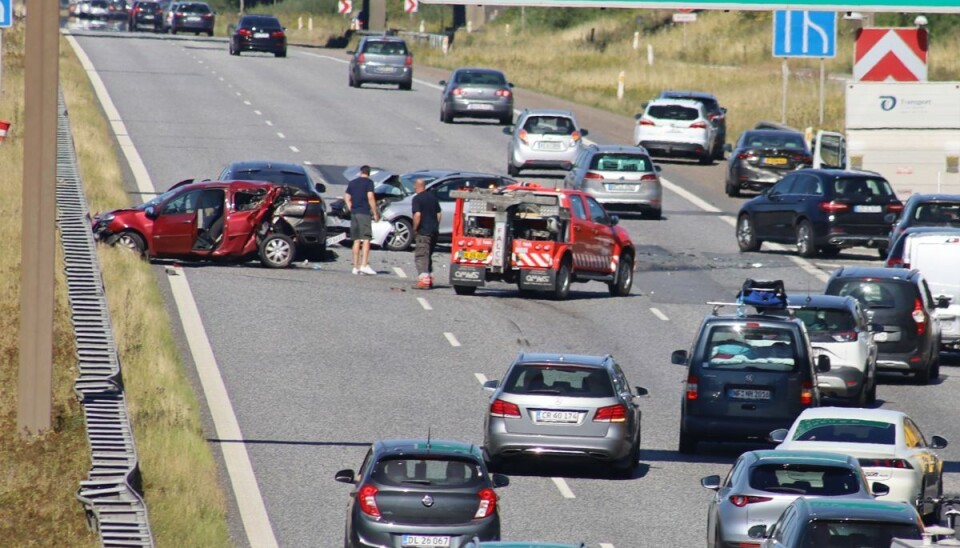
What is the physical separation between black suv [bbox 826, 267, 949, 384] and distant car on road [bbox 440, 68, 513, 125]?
27.7 meters

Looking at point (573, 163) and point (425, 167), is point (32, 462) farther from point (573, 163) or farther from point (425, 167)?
point (425, 167)

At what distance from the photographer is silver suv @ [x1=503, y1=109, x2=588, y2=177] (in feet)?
149

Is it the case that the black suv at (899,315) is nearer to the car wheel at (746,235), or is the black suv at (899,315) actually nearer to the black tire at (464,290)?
the black tire at (464,290)

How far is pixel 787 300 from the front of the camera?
25203 millimetres

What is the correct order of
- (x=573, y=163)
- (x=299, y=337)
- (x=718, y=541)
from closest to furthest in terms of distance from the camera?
(x=718, y=541) < (x=299, y=337) < (x=573, y=163)

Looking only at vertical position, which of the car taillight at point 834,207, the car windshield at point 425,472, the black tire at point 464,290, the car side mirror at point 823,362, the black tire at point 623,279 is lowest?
the black tire at point 464,290

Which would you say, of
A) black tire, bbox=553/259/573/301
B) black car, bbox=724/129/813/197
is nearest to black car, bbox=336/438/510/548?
black tire, bbox=553/259/573/301

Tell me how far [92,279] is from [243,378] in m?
2.66

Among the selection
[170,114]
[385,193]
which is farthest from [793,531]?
[170,114]

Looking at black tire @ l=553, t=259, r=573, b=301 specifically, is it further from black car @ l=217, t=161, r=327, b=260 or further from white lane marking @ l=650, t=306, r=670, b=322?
black car @ l=217, t=161, r=327, b=260

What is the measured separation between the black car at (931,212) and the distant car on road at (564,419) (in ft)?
46.7

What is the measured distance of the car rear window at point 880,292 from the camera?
27719mm

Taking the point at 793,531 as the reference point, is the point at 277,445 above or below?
below

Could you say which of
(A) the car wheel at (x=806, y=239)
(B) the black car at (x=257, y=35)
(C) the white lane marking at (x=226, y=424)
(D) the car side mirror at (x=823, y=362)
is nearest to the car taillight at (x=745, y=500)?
(C) the white lane marking at (x=226, y=424)
